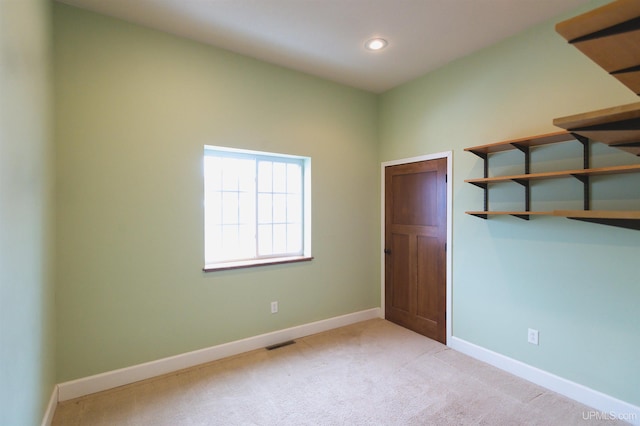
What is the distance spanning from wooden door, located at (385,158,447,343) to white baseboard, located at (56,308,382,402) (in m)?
0.74

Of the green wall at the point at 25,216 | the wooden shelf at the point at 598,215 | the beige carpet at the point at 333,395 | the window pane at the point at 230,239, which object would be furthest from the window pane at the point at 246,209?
the wooden shelf at the point at 598,215

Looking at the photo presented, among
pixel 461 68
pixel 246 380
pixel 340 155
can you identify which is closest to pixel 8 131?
pixel 246 380

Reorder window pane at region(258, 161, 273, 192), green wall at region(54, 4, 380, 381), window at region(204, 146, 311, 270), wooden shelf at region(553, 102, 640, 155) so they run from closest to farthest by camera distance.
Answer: wooden shelf at region(553, 102, 640, 155) → green wall at region(54, 4, 380, 381) → window at region(204, 146, 311, 270) → window pane at region(258, 161, 273, 192)

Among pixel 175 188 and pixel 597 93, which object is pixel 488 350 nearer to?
pixel 597 93

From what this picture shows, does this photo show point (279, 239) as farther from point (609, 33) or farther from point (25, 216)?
point (609, 33)

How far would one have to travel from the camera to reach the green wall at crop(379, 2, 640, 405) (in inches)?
81.1

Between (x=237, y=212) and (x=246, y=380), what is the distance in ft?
5.07

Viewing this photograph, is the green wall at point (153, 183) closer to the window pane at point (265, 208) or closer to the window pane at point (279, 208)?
the window pane at point (279, 208)

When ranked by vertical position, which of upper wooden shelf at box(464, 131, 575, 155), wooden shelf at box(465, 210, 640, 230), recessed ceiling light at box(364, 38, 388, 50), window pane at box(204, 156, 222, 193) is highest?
recessed ceiling light at box(364, 38, 388, 50)

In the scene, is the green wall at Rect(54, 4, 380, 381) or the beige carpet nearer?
the beige carpet

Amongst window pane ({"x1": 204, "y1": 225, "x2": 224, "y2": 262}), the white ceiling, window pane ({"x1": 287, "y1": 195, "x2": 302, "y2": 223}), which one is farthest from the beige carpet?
the white ceiling

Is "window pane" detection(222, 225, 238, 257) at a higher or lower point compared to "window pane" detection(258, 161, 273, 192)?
lower

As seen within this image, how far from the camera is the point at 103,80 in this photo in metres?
2.34

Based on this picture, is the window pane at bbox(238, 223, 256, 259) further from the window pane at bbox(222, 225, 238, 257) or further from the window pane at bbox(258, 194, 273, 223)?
the window pane at bbox(258, 194, 273, 223)
